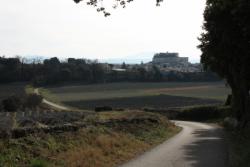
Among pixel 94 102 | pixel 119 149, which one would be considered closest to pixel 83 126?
pixel 119 149

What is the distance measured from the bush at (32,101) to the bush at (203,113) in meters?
20.7

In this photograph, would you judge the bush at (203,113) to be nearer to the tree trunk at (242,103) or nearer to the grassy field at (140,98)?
the grassy field at (140,98)

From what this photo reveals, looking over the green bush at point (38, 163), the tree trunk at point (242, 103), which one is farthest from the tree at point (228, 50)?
the green bush at point (38, 163)

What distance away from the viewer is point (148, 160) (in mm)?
20062

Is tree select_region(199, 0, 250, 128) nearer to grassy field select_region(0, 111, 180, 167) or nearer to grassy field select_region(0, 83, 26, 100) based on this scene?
grassy field select_region(0, 111, 180, 167)

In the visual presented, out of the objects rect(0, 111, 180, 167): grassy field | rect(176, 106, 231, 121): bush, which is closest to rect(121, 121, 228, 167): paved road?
rect(0, 111, 180, 167): grassy field

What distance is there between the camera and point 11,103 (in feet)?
249

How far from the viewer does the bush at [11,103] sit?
245ft

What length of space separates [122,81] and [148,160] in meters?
142

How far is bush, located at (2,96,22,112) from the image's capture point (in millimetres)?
74688

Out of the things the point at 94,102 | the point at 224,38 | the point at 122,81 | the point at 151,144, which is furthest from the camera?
the point at 122,81

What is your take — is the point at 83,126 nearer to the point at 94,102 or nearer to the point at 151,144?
the point at 151,144

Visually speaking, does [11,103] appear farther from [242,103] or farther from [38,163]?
[38,163]

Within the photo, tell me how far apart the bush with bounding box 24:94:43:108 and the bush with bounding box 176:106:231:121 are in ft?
68.1
